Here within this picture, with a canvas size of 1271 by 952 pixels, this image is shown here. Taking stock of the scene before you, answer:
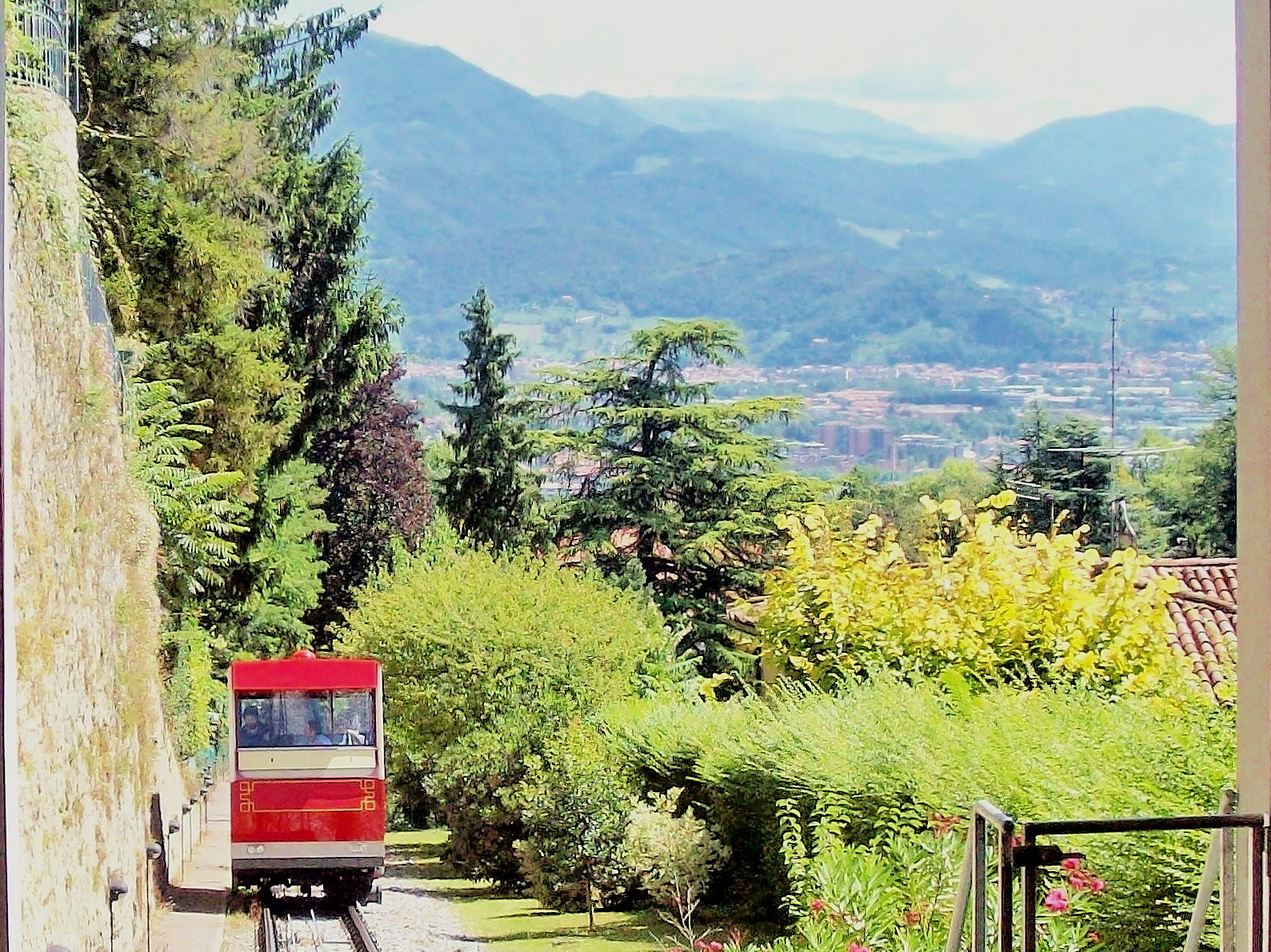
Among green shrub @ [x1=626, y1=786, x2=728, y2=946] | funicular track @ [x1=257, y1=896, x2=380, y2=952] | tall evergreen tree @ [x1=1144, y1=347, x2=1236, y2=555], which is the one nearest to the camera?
funicular track @ [x1=257, y1=896, x2=380, y2=952]

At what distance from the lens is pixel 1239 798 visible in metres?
2.31

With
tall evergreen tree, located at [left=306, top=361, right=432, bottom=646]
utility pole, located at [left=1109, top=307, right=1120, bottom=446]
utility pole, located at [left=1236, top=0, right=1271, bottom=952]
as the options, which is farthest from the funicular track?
utility pole, located at [left=1236, top=0, right=1271, bottom=952]

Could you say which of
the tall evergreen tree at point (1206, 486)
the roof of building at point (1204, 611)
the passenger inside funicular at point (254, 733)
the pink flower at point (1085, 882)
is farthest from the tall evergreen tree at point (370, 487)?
the pink flower at point (1085, 882)

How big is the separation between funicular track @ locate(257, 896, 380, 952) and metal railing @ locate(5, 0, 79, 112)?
3658mm

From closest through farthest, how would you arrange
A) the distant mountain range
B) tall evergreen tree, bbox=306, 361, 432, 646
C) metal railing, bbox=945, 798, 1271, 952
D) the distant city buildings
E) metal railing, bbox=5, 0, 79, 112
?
1. metal railing, bbox=945, 798, 1271, 952
2. metal railing, bbox=5, 0, 79, 112
3. tall evergreen tree, bbox=306, 361, 432, 646
4. the distant city buildings
5. the distant mountain range

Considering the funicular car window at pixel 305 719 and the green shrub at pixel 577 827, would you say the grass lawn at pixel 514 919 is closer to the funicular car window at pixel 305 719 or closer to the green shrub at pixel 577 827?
Result: the green shrub at pixel 577 827

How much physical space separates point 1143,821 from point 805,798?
4057 millimetres

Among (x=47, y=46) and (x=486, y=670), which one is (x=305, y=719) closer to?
(x=486, y=670)

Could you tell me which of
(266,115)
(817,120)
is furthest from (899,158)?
(266,115)

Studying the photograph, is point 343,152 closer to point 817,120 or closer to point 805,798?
point 817,120

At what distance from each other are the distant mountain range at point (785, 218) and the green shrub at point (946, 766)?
274 cm

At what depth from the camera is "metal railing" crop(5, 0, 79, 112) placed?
4953mm

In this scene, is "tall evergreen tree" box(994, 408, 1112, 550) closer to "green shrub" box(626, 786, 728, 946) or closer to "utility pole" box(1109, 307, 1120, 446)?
"utility pole" box(1109, 307, 1120, 446)

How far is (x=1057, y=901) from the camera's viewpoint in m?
4.12
